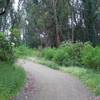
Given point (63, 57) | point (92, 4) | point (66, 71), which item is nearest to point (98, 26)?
point (92, 4)

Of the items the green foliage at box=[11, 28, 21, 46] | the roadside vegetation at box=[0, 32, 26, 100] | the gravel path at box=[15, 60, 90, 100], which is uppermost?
the green foliage at box=[11, 28, 21, 46]

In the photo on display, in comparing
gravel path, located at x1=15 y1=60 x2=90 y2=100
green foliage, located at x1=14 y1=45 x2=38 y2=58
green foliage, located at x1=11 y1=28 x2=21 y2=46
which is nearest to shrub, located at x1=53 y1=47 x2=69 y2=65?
green foliage, located at x1=14 y1=45 x2=38 y2=58

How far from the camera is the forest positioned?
2191 cm

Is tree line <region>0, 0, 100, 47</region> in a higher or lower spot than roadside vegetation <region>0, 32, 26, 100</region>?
higher

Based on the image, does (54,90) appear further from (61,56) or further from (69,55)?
(61,56)

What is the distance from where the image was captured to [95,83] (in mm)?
15852

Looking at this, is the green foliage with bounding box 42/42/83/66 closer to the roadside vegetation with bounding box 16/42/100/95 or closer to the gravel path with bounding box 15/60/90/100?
the roadside vegetation with bounding box 16/42/100/95

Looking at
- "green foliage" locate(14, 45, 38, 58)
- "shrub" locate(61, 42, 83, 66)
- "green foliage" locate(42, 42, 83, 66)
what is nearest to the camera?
"green foliage" locate(14, 45, 38, 58)

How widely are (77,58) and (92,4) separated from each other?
2562 centimetres

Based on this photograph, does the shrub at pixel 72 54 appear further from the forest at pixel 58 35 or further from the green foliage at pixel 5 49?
the green foliage at pixel 5 49

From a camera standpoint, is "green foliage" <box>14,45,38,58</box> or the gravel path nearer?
the gravel path

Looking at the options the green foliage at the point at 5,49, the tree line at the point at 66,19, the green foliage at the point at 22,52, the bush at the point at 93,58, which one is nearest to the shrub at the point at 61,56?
the green foliage at the point at 22,52

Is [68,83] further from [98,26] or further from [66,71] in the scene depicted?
[98,26]

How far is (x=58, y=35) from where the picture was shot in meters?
44.7
